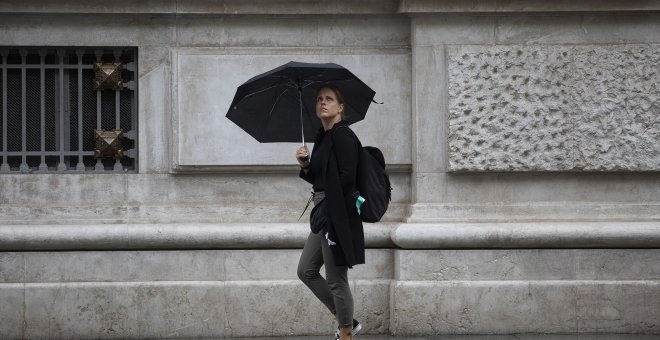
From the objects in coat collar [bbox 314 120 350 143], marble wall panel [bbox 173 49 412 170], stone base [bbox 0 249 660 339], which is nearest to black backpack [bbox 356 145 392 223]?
coat collar [bbox 314 120 350 143]

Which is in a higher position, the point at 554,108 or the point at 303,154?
the point at 554,108

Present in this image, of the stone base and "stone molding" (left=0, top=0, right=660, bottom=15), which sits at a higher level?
"stone molding" (left=0, top=0, right=660, bottom=15)

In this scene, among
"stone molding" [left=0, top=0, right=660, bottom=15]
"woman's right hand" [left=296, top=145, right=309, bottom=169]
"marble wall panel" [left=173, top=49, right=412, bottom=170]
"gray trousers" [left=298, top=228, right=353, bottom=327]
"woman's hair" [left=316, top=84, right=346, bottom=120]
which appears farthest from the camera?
"marble wall panel" [left=173, top=49, right=412, bottom=170]

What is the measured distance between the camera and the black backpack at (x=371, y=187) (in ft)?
26.3

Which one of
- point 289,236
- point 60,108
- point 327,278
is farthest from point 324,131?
point 60,108

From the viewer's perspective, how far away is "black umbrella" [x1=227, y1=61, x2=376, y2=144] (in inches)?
328

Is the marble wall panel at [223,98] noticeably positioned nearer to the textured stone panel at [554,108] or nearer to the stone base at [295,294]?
the textured stone panel at [554,108]

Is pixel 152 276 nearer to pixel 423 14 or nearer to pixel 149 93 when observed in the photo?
pixel 149 93

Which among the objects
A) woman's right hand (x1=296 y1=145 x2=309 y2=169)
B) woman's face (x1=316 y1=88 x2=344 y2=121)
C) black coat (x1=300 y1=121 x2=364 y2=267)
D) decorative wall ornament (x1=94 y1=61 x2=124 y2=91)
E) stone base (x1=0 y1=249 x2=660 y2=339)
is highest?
decorative wall ornament (x1=94 y1=61 x2=124 y2=91)

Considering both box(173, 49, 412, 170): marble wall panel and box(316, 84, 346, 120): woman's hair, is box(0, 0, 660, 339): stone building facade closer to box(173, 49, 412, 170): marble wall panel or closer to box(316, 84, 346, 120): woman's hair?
box(173, 49, 412, 170): marble wall panel

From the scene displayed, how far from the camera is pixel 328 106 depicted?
819 cm

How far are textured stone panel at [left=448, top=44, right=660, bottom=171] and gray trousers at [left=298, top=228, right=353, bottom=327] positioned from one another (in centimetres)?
206

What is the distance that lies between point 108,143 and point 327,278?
2.82 metres

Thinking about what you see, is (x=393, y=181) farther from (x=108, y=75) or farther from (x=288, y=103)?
(x=108, y=75)
